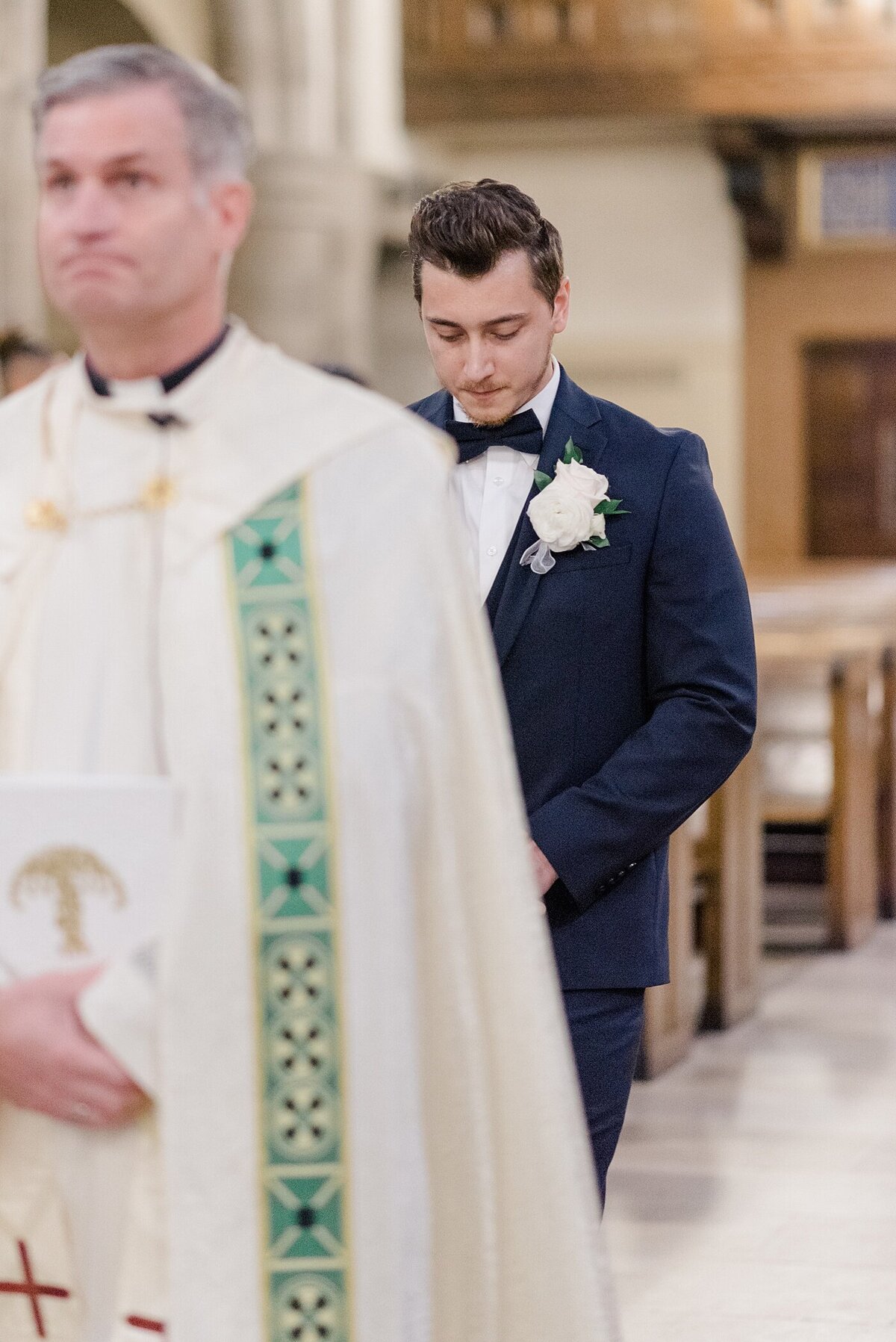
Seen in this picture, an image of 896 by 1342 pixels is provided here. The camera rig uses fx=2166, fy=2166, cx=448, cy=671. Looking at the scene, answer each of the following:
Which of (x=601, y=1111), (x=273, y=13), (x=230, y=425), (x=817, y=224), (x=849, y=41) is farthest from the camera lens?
(x=817, y=224)

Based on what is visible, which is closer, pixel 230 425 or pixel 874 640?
pixel 230 425

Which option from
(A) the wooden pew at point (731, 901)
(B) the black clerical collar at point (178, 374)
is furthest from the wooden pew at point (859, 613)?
(B) the black clerical collar at point (178, 374)

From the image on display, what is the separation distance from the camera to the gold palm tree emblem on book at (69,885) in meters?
1.73

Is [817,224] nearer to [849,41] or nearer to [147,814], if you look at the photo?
[849,41]

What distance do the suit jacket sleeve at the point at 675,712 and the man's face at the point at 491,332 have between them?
0.71ft

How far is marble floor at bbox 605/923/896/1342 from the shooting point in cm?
394

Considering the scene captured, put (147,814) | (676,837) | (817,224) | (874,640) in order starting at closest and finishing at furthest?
1. (147,814)
2. (676,837)
3. (874,640)
4. (817,224)

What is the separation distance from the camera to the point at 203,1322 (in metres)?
1.75

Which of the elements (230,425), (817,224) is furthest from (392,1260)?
(817,224)

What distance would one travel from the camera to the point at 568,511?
2.41m

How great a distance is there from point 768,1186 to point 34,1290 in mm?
3138

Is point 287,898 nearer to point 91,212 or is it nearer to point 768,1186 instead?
point 91,212

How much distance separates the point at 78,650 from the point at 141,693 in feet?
0.23

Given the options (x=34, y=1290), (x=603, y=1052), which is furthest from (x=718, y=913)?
(x=34, y=1290)
